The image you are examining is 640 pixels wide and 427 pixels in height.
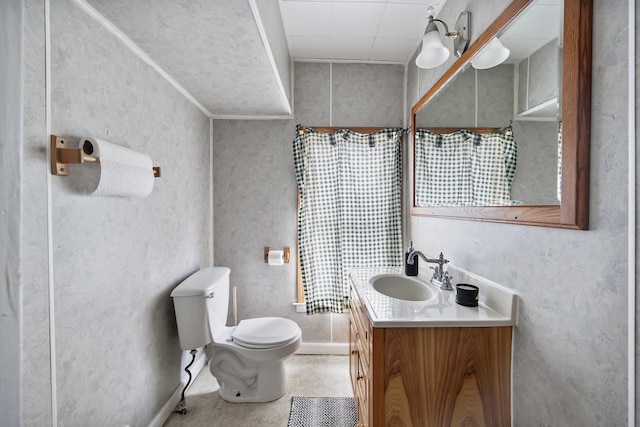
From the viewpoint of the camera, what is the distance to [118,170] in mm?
1041

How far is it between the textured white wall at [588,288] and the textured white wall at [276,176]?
1.26 metres

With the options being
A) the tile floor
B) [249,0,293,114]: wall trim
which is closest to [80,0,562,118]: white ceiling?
[249,0,293,114]: wall trim

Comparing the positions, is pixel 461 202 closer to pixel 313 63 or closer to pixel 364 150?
pixel 364 150

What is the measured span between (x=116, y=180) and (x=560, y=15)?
1580mm

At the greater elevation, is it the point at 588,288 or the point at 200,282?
the point at 588,288

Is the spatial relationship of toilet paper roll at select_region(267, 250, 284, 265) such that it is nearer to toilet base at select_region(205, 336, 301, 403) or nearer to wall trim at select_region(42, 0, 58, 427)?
toilet base at select_region(205, 336, 301, 403)

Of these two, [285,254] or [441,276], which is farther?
[285,254]

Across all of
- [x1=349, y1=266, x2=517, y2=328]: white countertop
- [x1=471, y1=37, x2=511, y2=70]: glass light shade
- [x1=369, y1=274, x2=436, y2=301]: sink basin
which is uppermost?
[x1=471, y1=37, x2=511, y2=70]: glass light shade

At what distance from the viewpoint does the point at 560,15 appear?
32.0 inches

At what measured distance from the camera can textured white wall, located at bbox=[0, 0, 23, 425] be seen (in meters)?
0.29

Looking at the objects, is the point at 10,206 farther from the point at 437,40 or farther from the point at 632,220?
the point at 437,40

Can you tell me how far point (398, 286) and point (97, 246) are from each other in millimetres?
1556

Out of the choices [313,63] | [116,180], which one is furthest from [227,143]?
[116,180]

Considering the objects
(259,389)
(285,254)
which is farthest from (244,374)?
(285,254)
